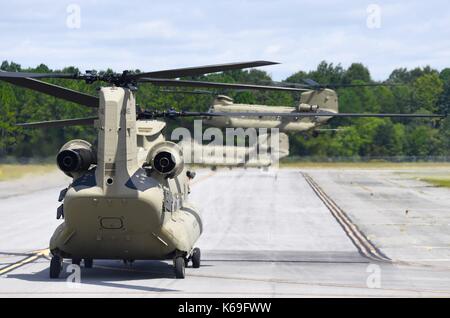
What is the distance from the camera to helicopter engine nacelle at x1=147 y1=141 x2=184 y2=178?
2202 centimetres

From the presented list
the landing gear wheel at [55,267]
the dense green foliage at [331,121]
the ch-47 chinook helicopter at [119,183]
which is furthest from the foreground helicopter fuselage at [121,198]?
the dense green foliage at [331,121]

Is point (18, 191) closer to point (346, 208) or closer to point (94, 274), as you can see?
point (346, 208)

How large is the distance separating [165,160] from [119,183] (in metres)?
1.50

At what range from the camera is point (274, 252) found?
29.6 meters

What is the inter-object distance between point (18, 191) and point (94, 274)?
40634 millimetres

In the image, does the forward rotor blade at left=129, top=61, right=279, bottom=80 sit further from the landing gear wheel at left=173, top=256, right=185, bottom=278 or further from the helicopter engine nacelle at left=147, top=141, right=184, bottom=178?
the landing gear wheel at left=173, top=256, right=185, bottom=278

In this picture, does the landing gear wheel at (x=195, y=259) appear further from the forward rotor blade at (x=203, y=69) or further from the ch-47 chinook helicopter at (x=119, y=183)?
the forward rotor blade at (x=203, y=69)

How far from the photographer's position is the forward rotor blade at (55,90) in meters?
20.1

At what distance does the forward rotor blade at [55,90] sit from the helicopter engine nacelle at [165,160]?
1813 mm

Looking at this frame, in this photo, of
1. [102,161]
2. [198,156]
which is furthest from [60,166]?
[198,156]

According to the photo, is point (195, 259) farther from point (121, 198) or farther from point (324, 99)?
point (324, 99)

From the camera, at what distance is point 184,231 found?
2298cm

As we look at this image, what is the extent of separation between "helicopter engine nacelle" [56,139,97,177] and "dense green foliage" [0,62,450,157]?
28.4 metres

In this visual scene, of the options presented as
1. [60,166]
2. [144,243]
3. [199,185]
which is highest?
[60,166]
